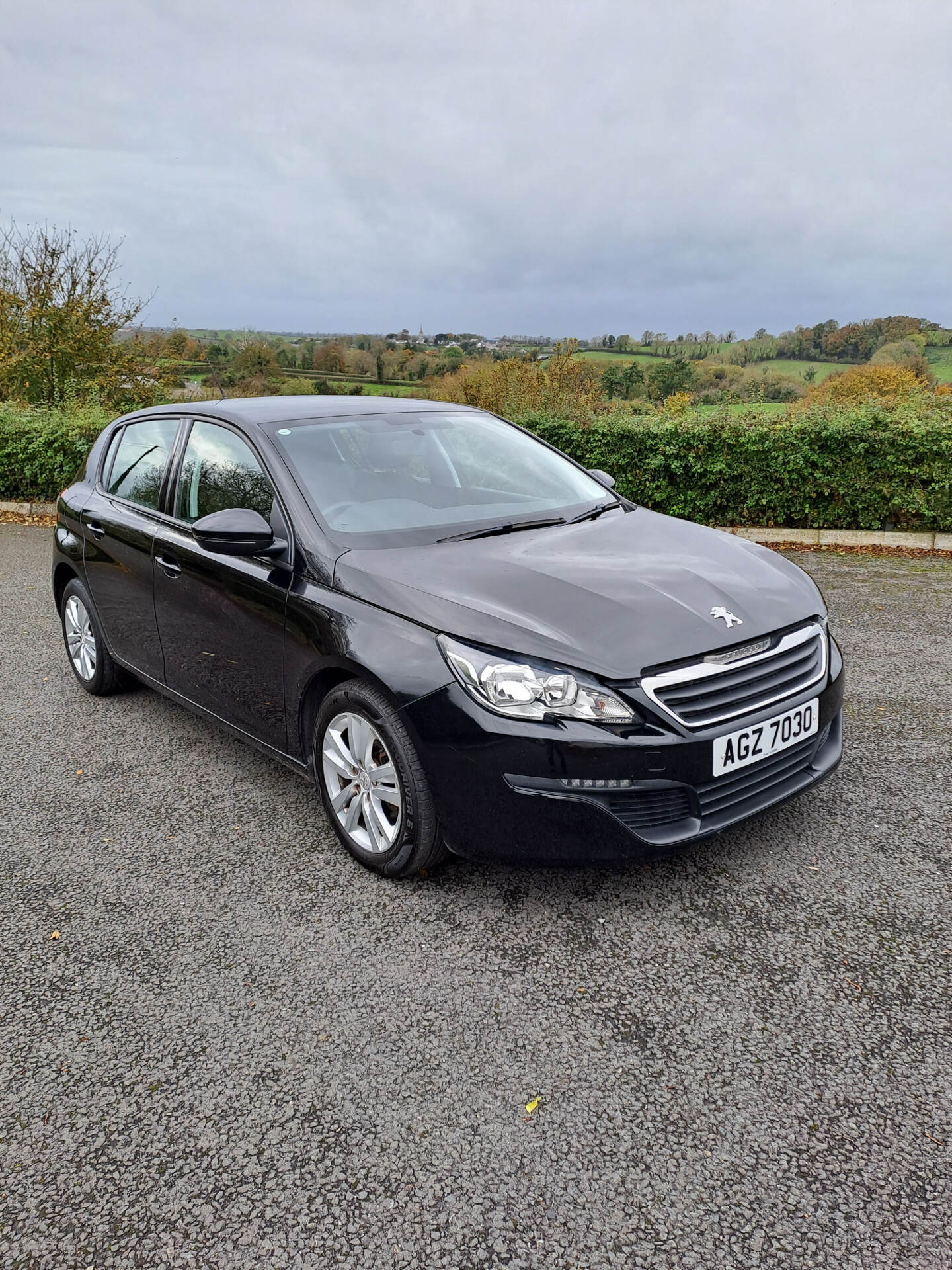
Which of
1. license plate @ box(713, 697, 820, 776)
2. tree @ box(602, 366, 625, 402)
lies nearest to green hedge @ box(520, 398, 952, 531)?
license plate @ box(713, 697, 820, 776)

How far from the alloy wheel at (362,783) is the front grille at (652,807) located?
0.73m

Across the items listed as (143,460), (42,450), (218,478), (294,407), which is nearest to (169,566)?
(218,478)

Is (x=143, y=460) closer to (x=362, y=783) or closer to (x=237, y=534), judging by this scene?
(x=237, y=534)

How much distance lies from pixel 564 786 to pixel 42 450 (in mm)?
12364

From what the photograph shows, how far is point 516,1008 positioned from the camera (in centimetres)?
249

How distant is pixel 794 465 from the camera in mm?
9570

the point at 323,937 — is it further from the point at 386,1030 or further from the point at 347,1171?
the point at 347,1171

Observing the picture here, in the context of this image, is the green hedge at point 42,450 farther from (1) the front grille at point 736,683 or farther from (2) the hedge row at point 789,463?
(1) the front grille at point 736,683

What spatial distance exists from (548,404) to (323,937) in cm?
1110

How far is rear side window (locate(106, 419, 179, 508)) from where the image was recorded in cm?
437

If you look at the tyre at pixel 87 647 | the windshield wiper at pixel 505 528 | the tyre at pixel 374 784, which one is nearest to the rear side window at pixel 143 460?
the tyre at pixel 87 647

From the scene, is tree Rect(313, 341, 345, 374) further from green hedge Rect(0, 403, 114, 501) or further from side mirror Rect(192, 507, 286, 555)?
side mirror Rect(192, 507, 286, 555)

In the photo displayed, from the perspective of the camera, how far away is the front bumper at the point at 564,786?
2639mm

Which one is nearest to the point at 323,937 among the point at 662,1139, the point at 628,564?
the point at 662,1139
